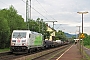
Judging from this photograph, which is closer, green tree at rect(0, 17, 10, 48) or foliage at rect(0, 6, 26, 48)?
green tree at rect(0, 17, 10, 48)

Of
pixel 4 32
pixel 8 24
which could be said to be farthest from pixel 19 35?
pixel 8 24

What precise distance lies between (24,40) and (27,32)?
1.43 meters

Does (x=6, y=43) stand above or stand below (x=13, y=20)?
below

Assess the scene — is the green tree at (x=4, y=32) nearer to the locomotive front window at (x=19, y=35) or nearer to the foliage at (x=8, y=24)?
the foliage at (x=8, y=24)

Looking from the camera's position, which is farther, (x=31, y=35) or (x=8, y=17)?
(x=8, y=17)

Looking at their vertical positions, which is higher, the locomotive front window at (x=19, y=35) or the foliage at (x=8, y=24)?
the foliage at (x=8, y=24)

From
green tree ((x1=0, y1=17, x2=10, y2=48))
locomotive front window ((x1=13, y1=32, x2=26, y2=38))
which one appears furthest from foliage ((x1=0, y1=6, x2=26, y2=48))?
locomotive front window ((x1=13, y1=32, x2=26, y2=38))

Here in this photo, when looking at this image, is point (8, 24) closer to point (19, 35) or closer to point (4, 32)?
point (4, 32)

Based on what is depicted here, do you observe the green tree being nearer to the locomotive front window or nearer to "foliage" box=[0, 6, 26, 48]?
"foliage" box=[0, 6, 26, 48]

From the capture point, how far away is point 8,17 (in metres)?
59.6

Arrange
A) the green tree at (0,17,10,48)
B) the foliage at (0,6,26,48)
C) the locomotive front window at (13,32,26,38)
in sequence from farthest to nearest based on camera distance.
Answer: the foliage at (0,6,26,48)
the green tree at (0,17,10,48)
the locomotive front window at (13,32,26,38)

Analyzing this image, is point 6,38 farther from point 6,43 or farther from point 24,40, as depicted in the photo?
point 24,40

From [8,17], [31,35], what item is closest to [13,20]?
[8,17]

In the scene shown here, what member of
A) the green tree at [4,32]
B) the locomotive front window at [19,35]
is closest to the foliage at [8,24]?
the green tree at [4,32]
